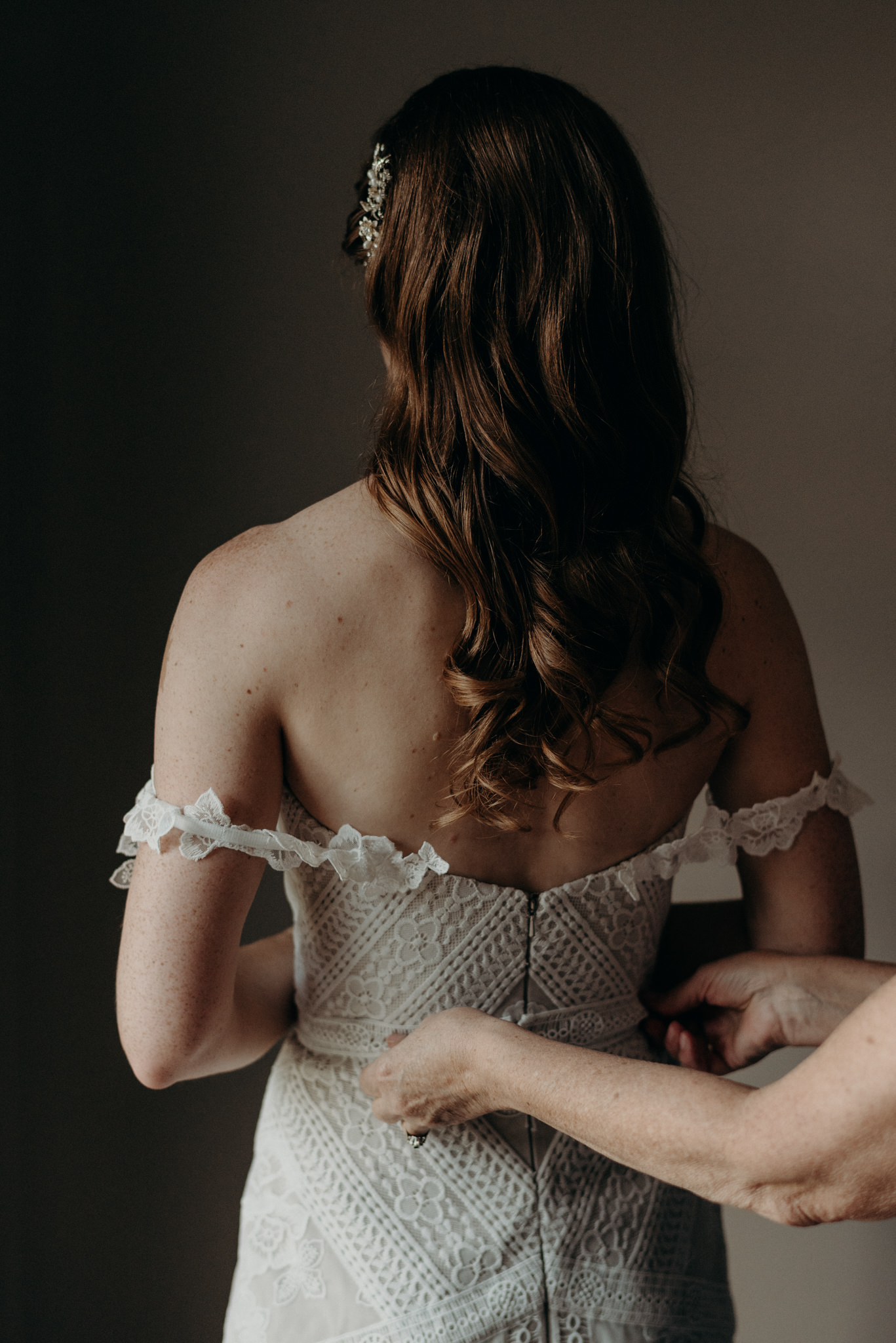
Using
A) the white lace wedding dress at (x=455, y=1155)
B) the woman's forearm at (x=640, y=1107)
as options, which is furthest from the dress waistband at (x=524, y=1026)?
the woman's forearm at (x=640, y=1107)

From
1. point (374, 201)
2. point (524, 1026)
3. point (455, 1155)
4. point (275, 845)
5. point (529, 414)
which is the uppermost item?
point (374, 201)

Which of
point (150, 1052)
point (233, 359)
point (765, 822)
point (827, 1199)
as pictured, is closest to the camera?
point (827, 1199)

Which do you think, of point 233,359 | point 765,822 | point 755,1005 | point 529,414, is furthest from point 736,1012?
point 233,359

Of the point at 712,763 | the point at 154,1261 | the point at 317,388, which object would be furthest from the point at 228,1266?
the point at 317,388

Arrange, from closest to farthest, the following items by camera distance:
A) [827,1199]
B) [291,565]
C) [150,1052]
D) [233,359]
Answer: [827,1199], [291,565], [150,1052], [233,359]

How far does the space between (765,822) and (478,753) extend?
38 cm

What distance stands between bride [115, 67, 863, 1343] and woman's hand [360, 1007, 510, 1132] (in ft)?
0.25

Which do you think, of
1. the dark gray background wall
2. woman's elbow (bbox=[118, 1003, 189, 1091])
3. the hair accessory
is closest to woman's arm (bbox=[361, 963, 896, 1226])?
woman's elbow (bbox=[118, 1003, 189, 1091])

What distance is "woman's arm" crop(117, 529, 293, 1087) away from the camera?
0.83 metres

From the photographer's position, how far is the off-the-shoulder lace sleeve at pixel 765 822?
105cm

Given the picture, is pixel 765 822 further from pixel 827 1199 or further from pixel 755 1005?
pixel 827 1199

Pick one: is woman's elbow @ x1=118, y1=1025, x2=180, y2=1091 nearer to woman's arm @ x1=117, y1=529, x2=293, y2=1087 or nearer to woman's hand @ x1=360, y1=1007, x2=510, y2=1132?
woman's arm @ x1=117, y1=529, x2=293, y2=1087

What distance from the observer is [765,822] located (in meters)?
1.06

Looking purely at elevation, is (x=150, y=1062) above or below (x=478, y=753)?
below
